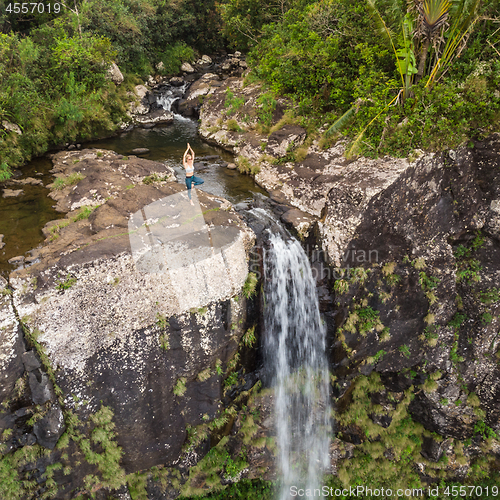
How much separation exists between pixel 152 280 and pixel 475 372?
1123 cm

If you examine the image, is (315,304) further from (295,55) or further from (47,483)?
(295,55)

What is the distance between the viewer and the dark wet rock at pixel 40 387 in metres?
7.92

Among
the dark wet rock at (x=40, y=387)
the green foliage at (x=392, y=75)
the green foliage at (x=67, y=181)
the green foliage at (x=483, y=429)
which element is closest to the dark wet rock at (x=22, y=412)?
the dark wet rock at (x=40, y=387)

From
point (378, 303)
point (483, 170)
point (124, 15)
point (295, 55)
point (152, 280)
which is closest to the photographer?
point (152, 280)

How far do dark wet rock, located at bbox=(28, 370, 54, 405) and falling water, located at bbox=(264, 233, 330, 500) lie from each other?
6459mm

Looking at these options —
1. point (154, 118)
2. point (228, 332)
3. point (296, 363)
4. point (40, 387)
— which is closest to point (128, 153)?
point (154, 118)

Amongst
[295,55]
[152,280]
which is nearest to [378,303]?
[152,280]

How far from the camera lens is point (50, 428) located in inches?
325

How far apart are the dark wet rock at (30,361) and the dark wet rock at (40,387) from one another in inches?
5.1

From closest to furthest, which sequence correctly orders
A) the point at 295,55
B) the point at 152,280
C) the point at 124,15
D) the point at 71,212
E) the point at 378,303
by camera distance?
the point at 152,280 < the point at 378,303 < the point at 71,212 < the point at 295,55 < the point at 124,15

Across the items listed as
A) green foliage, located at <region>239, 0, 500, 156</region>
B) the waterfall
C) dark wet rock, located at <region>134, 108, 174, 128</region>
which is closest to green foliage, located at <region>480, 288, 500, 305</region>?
green foliage, located at <region>239, 0, 500, 156</region>

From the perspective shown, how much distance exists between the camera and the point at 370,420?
11.8m

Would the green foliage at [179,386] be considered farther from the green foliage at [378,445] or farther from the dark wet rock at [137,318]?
the green foliage at [378,445]

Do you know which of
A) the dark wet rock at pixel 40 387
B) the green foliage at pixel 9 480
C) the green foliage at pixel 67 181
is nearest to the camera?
the dark wet rock at pixel 40 387
